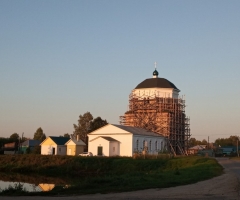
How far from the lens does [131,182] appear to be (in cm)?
1827

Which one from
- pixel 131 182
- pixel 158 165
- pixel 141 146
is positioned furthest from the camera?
pixel 141 146

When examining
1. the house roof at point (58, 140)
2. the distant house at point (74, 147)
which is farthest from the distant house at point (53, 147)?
the distant house at point (74, 147)

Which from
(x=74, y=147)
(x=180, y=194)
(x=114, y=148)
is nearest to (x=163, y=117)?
(x=114, y=148)

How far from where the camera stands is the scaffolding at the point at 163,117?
5644cm

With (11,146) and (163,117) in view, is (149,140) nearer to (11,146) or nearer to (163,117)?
(163,117)

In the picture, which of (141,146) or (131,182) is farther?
(141,146)

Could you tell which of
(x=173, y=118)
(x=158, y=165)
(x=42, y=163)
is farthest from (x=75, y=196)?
(x=173, y=118)

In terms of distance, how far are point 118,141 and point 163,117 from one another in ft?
36.2

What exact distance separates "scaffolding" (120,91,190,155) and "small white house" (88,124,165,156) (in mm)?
6354

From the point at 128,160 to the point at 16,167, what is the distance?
41.7 feet

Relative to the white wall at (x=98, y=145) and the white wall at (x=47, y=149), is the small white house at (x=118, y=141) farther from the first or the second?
the white wall at (x=47, y=149)

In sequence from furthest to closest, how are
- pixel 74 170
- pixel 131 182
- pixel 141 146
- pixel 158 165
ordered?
pixel 141 146
pixel 74 170
pixel 158 165
pixel 131 182

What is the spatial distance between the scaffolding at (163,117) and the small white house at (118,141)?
6354mm

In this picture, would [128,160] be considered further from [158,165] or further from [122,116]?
[122,116]
